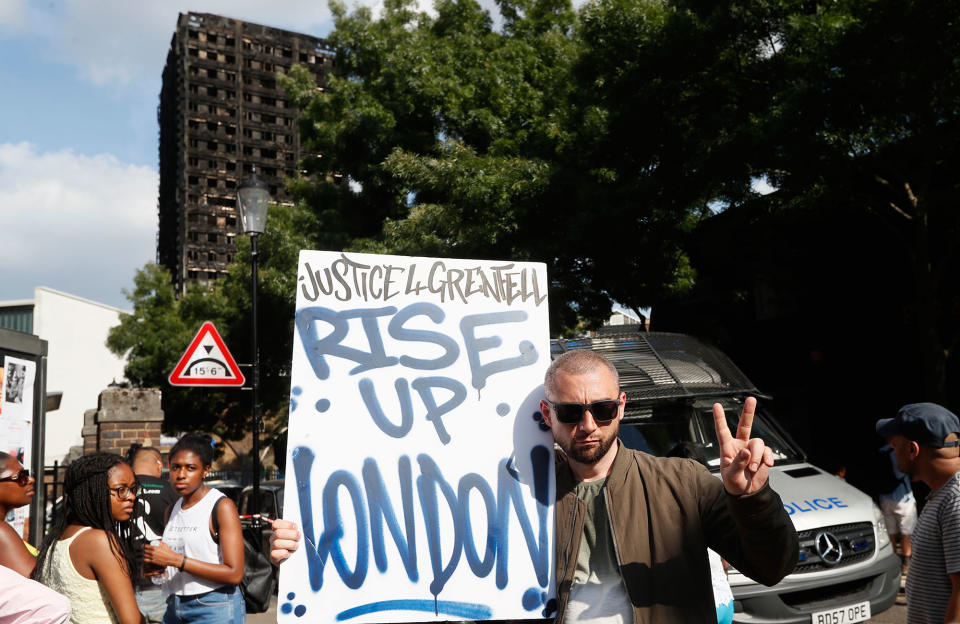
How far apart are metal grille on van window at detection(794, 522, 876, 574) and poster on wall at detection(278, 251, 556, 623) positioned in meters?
3.77

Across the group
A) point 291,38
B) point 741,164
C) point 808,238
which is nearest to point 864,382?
point 808,238

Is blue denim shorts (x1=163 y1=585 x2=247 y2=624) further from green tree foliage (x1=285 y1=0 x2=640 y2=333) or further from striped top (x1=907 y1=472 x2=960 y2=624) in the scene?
green tree foliage (x1=285 y1=0 x2=640 y2=333)

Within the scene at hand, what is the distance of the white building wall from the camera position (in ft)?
141

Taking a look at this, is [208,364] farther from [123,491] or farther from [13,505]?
[123,491]

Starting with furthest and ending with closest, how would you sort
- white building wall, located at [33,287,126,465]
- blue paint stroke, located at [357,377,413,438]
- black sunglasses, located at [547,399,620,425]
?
white building wall, located at [33,287,126,465], blue paint stroke, located at [357,377,413,438], black sunglasses, located at [547,399,620,425]

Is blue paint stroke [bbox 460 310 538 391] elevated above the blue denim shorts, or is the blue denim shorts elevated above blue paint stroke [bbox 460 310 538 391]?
blue paint stroke [bbox 460 310 538 391]

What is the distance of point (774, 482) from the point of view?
6.30 meters

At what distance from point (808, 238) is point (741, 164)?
7.62 metres

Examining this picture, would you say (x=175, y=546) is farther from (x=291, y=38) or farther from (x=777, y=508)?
(x=291, y=38)

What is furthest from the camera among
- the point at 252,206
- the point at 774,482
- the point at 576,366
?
the point at 252,206

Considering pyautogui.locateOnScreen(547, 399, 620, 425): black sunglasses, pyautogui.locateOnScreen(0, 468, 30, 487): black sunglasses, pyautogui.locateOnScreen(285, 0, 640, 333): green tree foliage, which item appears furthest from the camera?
pyautogui.locateOnScreen(285, 0, 640, 333): green tree foliage

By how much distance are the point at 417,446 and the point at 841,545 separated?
440cm

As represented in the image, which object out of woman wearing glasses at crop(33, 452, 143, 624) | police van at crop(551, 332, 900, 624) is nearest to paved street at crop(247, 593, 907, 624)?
police van at crop(551, 332, 900, 624)

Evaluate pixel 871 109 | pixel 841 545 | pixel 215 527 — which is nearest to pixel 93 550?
pixel 215 527
